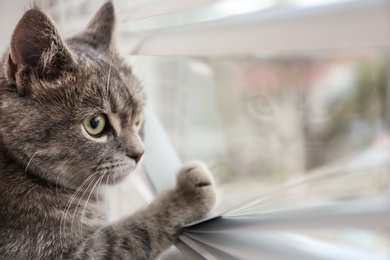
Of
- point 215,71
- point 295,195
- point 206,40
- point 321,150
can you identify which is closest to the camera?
point 295,195

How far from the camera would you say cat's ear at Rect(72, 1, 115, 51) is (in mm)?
1038

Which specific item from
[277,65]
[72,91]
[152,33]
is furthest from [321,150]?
[72,91]

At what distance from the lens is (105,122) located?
886 millimetres

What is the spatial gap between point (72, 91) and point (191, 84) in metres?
0.79

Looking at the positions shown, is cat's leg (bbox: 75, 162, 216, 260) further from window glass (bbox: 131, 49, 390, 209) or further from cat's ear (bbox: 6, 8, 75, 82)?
cat's ear (bbox: 6, 8, 75, 82)

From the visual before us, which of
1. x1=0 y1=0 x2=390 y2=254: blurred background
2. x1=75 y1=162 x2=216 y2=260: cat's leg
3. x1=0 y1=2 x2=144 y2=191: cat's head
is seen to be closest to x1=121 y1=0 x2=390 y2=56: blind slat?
Result: x1=0 y1=0 x2=390 y2=254: blurred background

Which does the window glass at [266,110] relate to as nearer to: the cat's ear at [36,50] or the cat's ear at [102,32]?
the cat's ear at [102,32]

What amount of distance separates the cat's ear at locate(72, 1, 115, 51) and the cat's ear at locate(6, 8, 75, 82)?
0.20m

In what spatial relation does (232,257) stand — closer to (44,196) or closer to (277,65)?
(44,196)

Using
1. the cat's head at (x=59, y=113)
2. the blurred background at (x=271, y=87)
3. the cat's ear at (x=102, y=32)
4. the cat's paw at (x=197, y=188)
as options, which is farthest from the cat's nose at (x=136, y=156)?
the cat's ear at (x=102, y=32)

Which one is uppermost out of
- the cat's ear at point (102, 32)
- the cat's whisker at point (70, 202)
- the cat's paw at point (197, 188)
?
the cat's ear at point (102, 32)

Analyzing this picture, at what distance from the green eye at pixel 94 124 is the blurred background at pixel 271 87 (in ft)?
0.64

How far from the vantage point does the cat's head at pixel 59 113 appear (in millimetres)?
828

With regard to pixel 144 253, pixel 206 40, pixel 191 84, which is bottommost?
pixel 144 253
